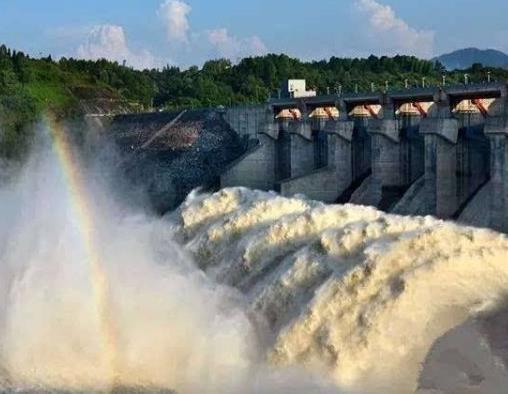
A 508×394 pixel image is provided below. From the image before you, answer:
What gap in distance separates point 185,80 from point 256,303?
8402cm

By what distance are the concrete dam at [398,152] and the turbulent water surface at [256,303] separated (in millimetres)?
3648

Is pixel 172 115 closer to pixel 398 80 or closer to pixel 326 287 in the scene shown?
pixel 398 80

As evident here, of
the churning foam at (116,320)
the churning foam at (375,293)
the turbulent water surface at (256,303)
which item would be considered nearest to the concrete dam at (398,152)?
the turbulent water surface at (256,303)

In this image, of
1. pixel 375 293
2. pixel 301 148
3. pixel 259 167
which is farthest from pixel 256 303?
pixel 259 167

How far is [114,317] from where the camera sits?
61.0 feet

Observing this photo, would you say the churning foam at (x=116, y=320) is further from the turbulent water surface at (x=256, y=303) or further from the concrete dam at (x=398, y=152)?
the concrete dam at (x=398, y=152)

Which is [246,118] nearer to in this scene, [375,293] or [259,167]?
[259,167]

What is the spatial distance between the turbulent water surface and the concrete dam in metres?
3.65

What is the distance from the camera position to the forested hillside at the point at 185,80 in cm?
7744

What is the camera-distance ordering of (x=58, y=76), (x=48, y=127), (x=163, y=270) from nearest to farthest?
(x=163, y=270), (x=48, y=127), (x=58, y=76)

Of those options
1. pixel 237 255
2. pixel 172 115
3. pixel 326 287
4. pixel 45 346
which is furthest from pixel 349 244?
pixel 172 115

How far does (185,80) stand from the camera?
100312mm

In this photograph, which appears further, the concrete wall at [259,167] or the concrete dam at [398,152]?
the concrete wall at [259,167]

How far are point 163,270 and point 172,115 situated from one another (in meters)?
38.8
